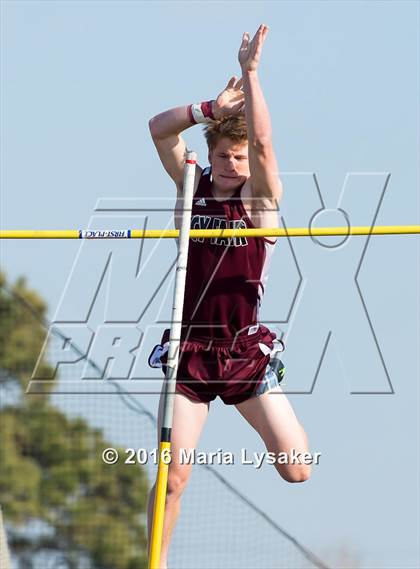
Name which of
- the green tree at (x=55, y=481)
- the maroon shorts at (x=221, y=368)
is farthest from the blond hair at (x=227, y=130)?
the green tree at (x=55, y=481)

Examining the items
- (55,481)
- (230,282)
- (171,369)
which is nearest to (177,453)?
(171,369)

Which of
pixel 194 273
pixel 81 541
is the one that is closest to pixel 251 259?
pixel 194 273

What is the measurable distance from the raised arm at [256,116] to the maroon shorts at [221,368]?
84 centimetres

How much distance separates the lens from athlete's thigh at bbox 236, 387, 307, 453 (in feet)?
22.6

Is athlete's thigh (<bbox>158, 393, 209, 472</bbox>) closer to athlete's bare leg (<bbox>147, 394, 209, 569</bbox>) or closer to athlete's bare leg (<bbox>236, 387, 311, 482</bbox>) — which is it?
athlete's bare leg (<bbox>147, 394, 209, 569</bbox>)

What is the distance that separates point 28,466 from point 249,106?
1266 cm

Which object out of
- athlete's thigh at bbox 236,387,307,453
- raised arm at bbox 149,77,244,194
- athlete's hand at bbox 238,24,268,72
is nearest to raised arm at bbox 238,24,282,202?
athlete's hand at bbox 238,24,268,72

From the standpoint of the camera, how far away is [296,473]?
7008 millimetres

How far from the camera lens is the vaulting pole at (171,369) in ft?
22.1

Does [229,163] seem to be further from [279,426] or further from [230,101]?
[279,426]

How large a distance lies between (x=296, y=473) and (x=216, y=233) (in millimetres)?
1314

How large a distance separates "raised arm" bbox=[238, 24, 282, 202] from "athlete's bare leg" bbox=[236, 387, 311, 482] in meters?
1.08

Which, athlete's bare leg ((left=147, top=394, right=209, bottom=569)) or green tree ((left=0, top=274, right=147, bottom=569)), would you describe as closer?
athlete's bare leg ((left=147, top=394, right=209, bottom=569))

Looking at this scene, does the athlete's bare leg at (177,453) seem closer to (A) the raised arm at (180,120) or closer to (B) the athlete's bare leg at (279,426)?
→ (B) the athlete's bare leg at (279,426)
